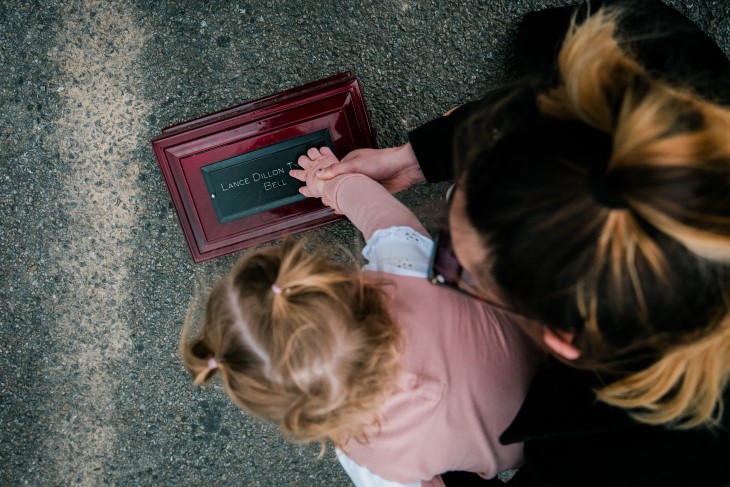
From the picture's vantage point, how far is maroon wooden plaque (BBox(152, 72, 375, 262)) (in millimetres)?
1236

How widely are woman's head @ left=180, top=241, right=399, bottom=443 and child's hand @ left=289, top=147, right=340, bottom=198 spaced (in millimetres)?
355

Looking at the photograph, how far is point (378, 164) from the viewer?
1.21m

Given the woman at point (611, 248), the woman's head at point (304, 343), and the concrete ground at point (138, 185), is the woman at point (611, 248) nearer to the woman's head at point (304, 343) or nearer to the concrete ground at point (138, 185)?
the woman's head at point (304, 343)

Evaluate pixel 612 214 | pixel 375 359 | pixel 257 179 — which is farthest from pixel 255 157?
pixel 612 214

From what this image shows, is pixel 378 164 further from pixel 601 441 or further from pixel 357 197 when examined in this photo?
pixel 601 441

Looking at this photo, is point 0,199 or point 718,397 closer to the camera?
point 718,397

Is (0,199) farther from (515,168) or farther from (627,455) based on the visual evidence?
(627,455)

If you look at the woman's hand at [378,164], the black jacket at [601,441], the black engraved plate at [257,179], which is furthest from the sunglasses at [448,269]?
the black engraved plate at [257,179]

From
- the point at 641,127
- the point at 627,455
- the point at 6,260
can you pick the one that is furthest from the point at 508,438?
the point at 6,260

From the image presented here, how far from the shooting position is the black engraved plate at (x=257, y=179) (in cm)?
126

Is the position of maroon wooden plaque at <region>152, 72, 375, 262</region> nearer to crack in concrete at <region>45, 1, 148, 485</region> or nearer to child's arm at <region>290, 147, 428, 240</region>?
child's arm at <region>290, 147, 428, 240</region>

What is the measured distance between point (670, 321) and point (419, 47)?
39.9 inches

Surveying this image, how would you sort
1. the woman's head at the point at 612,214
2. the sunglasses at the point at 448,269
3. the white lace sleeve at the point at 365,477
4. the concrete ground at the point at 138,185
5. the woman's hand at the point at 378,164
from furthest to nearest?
1. the concrete ground at the point at 138,185
2. the woman's hand at the point at 378,164
3. the white lace sleeve at the point at 365,477
4. the sunglasses at the point at 448,269
5. the woman's head at the point at 612,214

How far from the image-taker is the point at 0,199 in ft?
4.74
